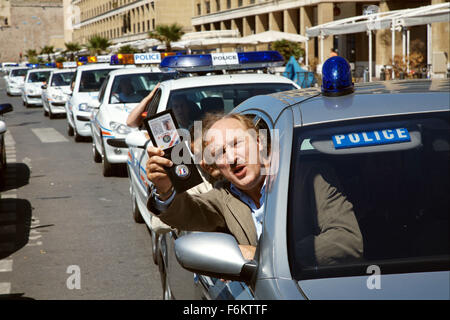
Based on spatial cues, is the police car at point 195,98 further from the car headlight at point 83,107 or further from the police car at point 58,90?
the police car at point 58,90

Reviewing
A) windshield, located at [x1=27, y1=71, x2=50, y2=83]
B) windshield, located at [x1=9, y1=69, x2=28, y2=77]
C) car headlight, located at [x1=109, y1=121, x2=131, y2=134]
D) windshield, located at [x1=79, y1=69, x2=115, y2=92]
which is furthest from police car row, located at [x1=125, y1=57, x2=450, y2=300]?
windshield, located at [x1=9, y1=69, x2=28, y2=77]

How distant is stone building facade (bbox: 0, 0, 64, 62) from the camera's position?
14475 centimetres

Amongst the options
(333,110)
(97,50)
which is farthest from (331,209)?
(97,50)

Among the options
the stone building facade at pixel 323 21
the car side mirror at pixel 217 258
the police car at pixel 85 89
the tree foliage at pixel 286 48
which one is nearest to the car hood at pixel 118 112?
the police car at pixel 85 89

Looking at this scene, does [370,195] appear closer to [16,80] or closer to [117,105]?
[117,105]

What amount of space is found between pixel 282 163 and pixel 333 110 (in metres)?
0.33

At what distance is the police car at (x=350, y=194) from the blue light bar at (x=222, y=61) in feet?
17.1

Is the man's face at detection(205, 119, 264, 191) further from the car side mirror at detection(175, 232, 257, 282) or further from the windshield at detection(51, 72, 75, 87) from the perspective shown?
the windshield at detection(51, 72, 75, 87)

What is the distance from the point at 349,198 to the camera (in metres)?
2.79

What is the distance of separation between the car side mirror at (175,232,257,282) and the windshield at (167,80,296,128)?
4438mm

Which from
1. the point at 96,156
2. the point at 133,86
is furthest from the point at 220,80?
the point at 96,156

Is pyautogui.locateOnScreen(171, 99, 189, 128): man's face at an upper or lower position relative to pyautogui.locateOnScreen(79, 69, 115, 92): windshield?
lower

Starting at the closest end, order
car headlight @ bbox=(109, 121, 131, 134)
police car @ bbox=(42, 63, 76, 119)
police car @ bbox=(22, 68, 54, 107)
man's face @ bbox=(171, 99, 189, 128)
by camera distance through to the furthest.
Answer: man's face @ bbox=(171, 99, 189, 128) < car headlight @ bbox=(109, 121, 131, 134) < police car @ bbox=(42, 63, 76, 119) < police car @ bbox=(22, 68, 54, 107)

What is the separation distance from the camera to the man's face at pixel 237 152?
2861 millimetres
